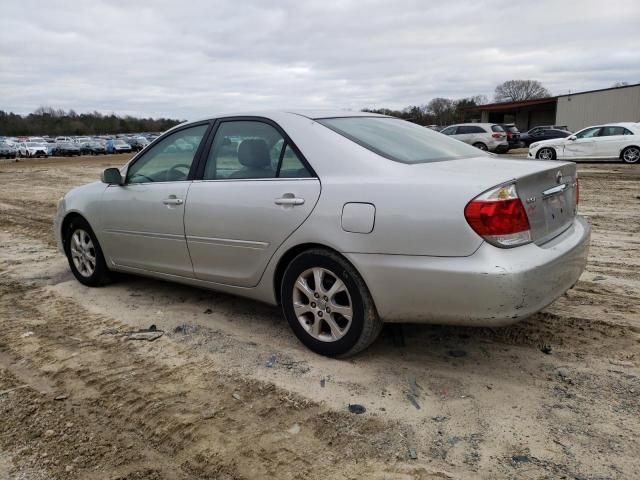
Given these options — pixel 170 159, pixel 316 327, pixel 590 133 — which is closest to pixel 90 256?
pixel 170 159

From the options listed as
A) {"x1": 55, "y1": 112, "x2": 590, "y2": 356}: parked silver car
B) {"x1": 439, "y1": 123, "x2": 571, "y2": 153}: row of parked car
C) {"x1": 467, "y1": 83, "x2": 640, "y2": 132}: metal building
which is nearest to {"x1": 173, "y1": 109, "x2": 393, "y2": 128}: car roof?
{"x1": 55, "y1": 112, "x2": 590, "y2": 356}: parked silver car

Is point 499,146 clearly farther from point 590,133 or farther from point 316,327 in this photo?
point 316,327

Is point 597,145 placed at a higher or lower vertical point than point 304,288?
higher

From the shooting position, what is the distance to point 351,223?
10.8ft

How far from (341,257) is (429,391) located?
0.92 meters

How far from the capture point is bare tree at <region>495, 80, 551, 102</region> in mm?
92125

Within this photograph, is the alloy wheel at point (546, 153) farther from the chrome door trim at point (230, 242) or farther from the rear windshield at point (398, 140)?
the chrome door trim at point (230, 242)

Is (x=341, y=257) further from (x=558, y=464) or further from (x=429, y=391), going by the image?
(x=558, y=464)

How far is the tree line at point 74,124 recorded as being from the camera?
313ft

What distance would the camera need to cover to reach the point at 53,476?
8.29 feet

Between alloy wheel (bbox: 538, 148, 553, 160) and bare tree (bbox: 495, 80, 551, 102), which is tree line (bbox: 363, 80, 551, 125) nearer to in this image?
bare tree (bbox: 495, 80, 551, 102)

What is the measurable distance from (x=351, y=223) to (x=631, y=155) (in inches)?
744

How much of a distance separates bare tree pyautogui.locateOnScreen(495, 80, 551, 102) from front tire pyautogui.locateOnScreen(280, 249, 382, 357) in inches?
3762

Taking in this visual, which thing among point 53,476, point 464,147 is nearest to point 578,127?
point 464,147
